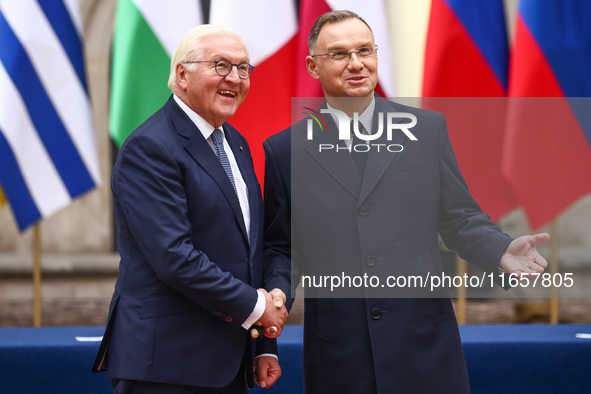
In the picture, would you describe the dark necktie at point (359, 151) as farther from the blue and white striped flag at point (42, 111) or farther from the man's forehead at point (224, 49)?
the blue and white striped flag at point (42, 111)

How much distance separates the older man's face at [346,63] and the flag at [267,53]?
1.84 m

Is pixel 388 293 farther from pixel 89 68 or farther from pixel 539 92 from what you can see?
pixel 89 68

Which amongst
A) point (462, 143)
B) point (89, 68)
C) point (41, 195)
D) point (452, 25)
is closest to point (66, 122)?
point (41, 195)

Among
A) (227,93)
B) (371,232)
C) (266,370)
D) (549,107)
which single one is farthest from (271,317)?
(549,107)

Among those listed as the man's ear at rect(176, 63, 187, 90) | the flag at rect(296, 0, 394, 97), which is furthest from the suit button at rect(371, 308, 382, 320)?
the flag at rect(296, 0, 394, 97)

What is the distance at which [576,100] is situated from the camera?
3.87m

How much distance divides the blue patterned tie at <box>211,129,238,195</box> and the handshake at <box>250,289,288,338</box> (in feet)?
1.16

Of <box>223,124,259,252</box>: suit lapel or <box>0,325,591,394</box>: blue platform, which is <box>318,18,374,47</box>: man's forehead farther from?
<box>0,325,591,394</box>: blue platform

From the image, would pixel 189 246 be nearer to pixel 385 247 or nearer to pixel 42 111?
pixel 385 247

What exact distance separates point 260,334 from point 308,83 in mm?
2179

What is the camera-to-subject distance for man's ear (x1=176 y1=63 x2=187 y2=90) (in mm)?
2404

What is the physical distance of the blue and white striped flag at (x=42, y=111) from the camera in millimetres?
4445

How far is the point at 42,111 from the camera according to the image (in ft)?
14.8

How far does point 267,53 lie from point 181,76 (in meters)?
2.15
